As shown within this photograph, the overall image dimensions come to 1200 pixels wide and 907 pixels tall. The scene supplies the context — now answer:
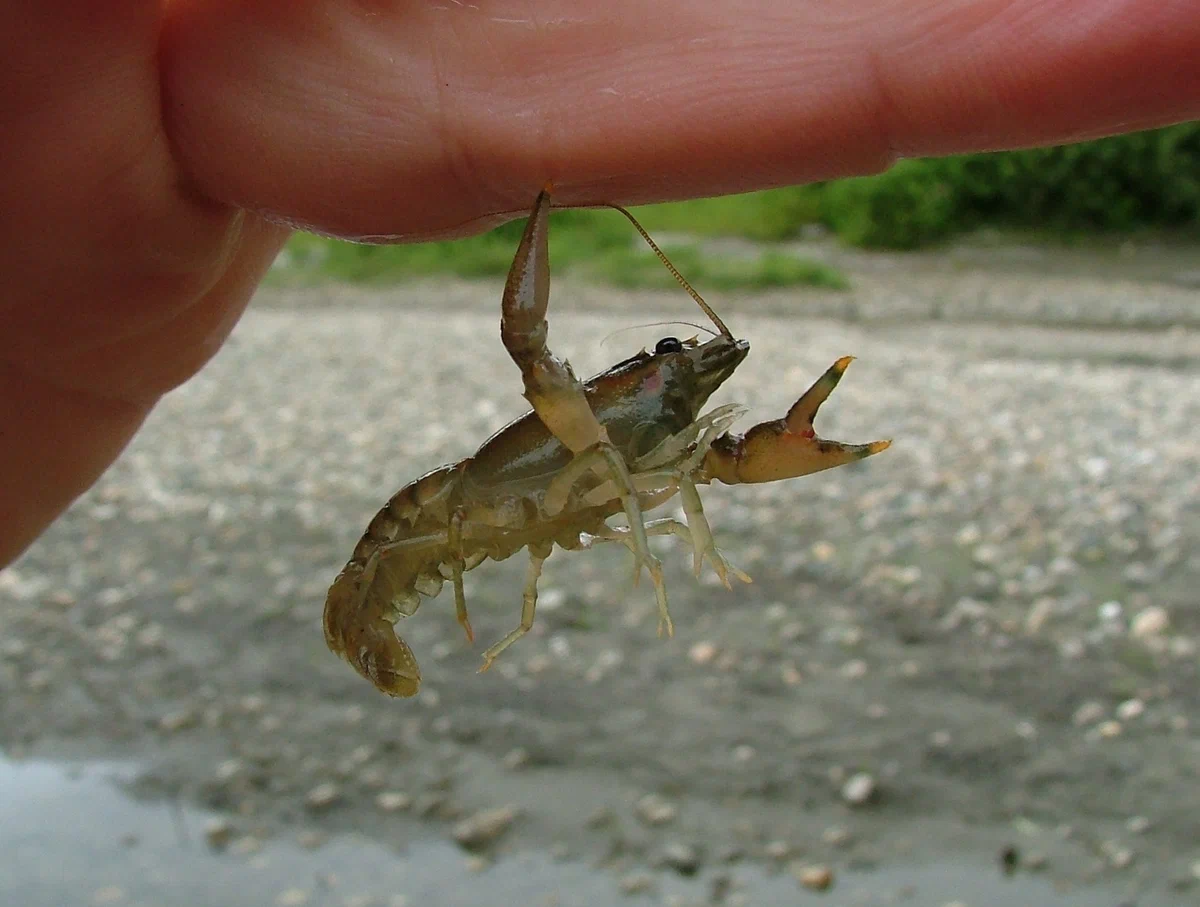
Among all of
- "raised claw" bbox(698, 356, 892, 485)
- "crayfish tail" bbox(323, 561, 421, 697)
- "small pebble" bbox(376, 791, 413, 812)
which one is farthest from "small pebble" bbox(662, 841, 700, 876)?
"raised claw" bbox(698, 356, 892, 485)

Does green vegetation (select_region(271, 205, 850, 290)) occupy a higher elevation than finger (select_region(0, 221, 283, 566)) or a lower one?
higher

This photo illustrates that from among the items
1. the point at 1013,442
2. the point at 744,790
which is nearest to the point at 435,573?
the point at 744,790

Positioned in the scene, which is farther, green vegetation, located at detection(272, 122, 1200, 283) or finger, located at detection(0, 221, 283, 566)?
green vegetation, located at detection(272, 122, 1200, 283)

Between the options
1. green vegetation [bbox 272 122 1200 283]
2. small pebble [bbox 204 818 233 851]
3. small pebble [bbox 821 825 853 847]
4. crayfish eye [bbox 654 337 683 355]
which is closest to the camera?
crayfish eye [bbox 654 337 683 355]

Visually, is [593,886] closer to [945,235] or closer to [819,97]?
[819,97]

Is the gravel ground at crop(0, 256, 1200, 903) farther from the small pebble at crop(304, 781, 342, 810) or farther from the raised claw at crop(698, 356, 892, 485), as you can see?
the raised claw at crop(698, 356, 892, 485)

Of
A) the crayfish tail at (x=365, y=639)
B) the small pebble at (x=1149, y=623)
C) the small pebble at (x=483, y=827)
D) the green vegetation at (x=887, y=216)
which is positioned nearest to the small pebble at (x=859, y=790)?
the small pebble at (x=483, y=827)

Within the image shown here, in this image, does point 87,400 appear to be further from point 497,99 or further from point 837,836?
point 837,836
